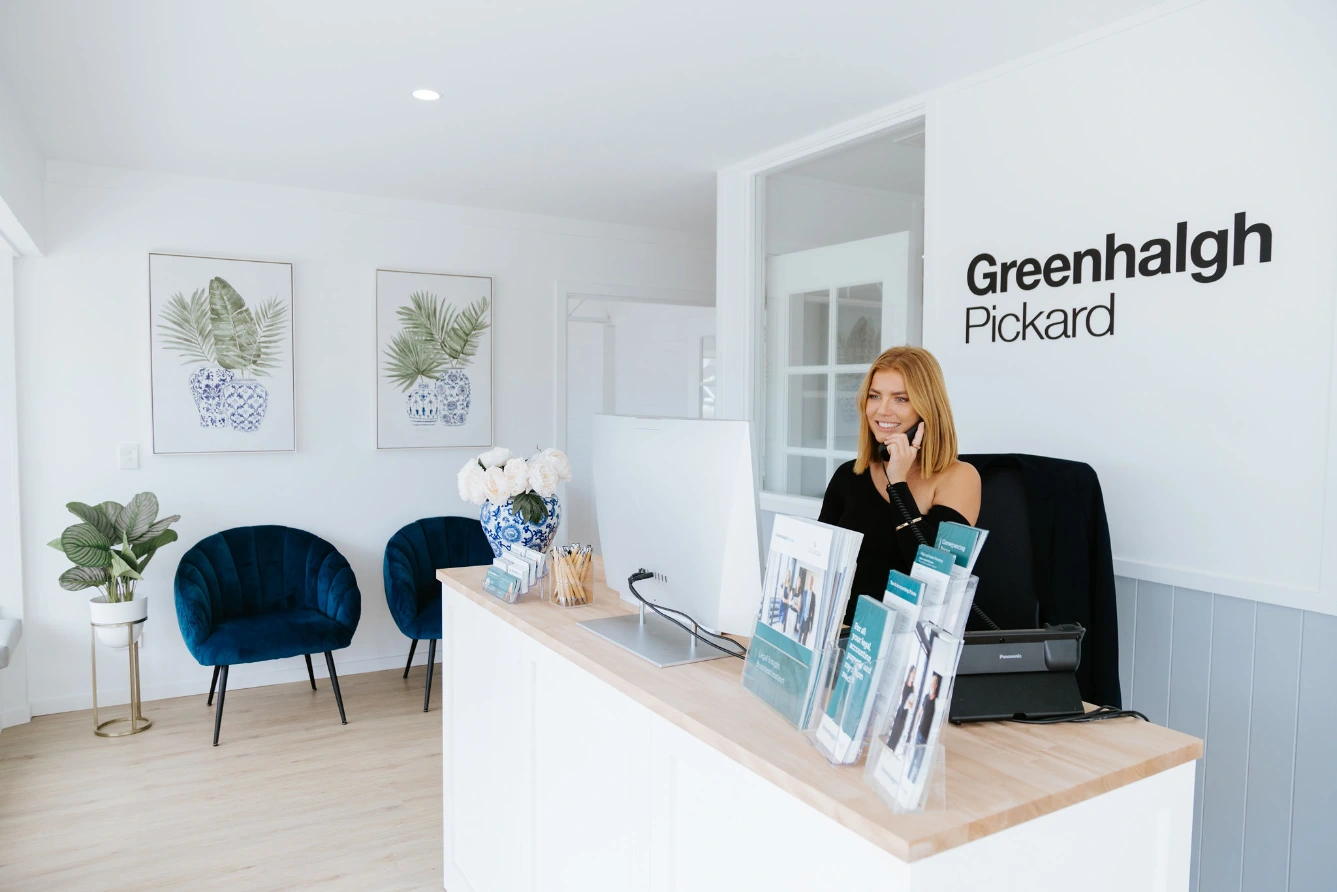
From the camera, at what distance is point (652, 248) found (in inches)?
222

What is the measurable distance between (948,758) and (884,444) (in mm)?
1049

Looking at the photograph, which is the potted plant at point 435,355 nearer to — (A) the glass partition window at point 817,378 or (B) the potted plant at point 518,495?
(A) the glass partition window at point 817,378

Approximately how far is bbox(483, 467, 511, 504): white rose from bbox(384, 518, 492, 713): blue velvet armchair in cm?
196

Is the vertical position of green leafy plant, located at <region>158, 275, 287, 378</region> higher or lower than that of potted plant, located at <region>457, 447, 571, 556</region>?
higher

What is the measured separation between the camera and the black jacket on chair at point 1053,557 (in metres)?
2.30

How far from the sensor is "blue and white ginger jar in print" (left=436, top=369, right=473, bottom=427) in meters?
4.96

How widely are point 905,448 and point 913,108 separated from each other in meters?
1.67

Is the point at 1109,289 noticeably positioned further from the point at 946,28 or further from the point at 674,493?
the point at 674,493

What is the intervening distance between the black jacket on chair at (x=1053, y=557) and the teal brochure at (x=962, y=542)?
1.19 m

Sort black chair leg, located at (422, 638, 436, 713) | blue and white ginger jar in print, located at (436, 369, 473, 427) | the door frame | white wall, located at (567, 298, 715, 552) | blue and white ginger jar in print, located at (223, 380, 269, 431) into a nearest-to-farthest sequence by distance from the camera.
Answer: black chair leg, located at (422, 638, 436, 713), blue and white ginger jar in print, located at (223, 380, 269, 431), blue and white ginger jar in print, located at (436, 369, 473, 427), the door frame, white wall, located at (567, 298, 715, 552)

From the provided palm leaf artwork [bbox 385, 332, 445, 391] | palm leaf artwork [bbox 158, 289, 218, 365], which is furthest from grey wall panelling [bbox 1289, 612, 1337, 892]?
palm leaf artwork [bbox 158, 289, 218, 365]

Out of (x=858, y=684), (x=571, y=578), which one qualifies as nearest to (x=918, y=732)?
(x=858, y=684)

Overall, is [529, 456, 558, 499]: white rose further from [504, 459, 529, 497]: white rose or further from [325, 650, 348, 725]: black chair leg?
[325, 650, 348, 725]: black chair leg

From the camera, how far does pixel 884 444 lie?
2170 mm
